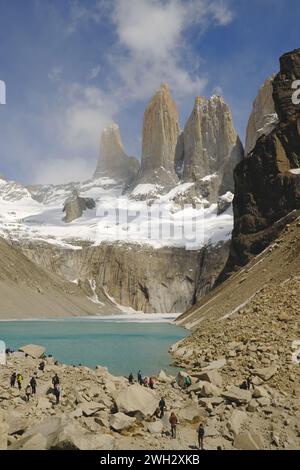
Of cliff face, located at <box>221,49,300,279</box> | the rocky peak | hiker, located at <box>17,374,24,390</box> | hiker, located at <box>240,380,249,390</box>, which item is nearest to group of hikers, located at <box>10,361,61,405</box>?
hiker, located at <box>17,374,24,390</box>

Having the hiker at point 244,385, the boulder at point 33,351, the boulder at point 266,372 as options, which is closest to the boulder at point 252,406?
the hiker at point 244,385

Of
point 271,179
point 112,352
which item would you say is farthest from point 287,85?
point 112,352

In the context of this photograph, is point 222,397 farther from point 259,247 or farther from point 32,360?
point 259,247

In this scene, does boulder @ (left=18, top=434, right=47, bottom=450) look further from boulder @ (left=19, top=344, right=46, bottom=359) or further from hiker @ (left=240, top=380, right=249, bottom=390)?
boulder @ (left=19, top=344, right=46, bottom=359)

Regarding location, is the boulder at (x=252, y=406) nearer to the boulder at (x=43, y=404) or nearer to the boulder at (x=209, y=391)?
the boulder at (x=209, y=391)

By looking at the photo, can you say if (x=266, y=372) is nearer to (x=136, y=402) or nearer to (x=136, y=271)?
(x=136, y=402)
